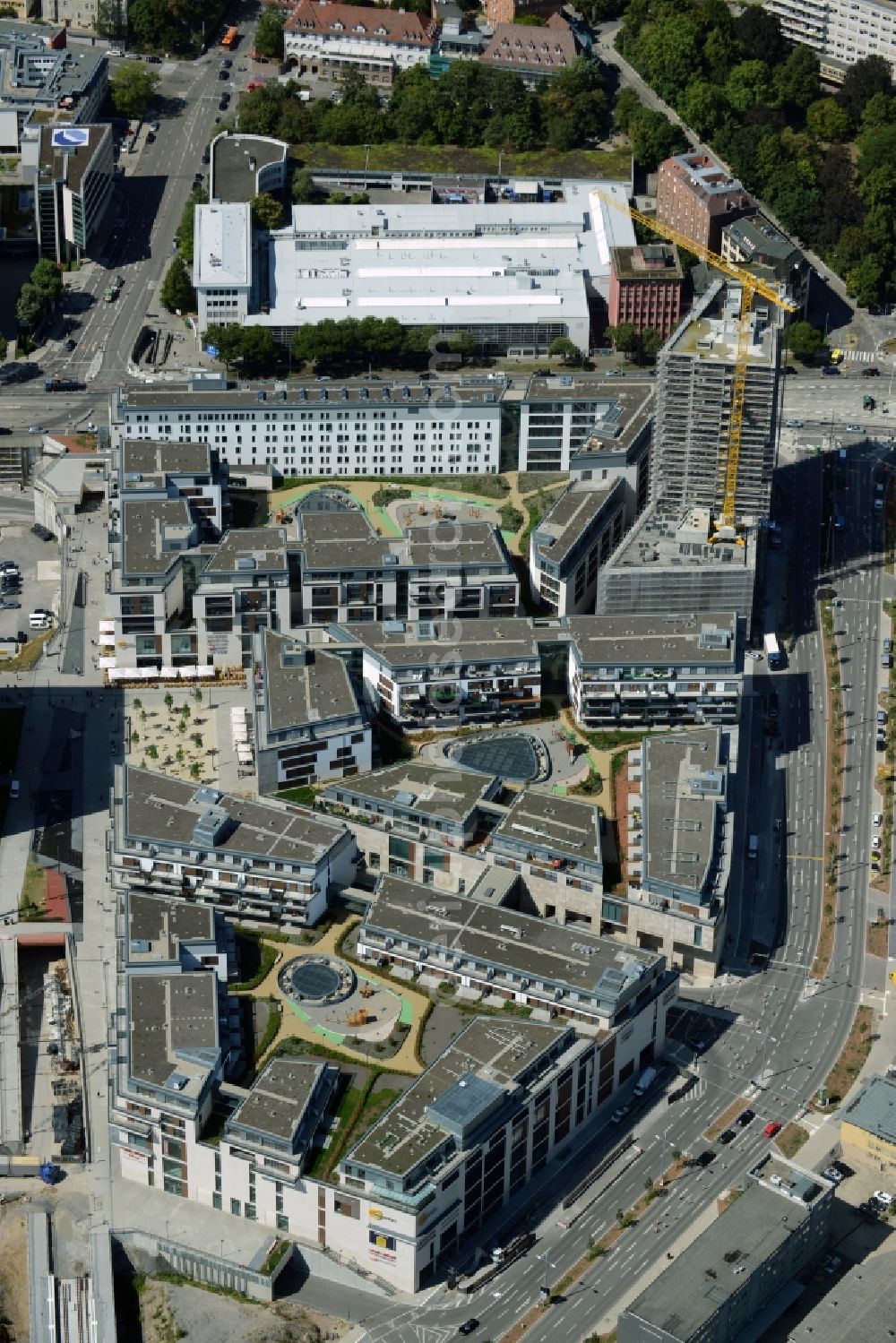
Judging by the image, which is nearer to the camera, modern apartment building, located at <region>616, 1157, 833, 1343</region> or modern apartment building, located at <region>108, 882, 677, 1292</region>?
modern apartment building, located at <region>616, 1157, 833, 1343</region>

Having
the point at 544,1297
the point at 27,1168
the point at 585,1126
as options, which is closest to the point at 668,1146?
the point at 585,1126

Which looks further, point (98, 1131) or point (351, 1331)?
point (98, 1131)

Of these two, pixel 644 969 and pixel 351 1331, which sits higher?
pixel 644 969

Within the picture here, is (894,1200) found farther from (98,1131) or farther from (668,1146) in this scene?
(98,1131)

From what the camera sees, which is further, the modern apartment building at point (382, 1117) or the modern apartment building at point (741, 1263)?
the modern apartment building at point (382, 1117)

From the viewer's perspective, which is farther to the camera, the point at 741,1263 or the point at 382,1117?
the point at 382,1117

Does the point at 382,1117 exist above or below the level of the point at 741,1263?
above

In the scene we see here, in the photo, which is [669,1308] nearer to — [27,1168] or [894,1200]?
[894,1200]

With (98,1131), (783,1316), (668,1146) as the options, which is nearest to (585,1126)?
(668,1146)
